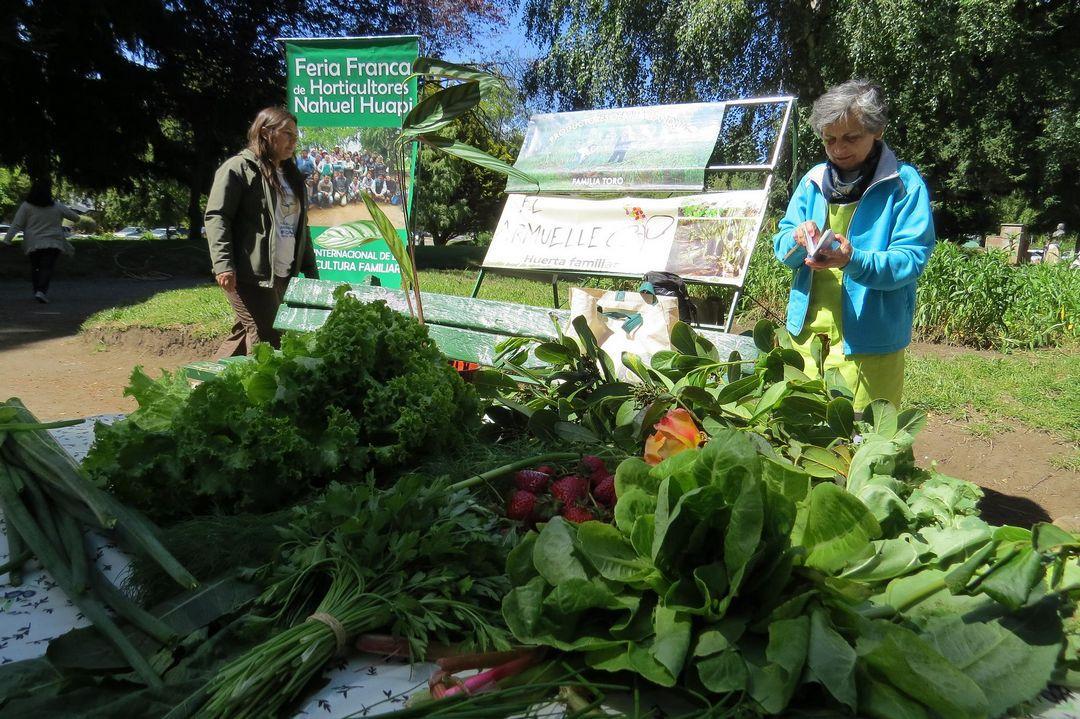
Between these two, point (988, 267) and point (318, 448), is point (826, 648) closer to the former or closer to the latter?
point (318, 448)

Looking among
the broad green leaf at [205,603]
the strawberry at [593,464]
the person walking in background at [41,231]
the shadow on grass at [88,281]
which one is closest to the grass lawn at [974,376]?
the shadow on grass at [88,281]

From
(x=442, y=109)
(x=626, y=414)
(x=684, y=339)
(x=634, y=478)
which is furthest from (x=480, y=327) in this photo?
(x=634, y=478)

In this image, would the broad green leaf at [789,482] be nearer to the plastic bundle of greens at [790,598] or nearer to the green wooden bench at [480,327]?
the plastic bundle of greens at [790,598]

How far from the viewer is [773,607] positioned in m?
0.99

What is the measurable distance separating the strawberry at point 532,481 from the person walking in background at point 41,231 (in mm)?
11061

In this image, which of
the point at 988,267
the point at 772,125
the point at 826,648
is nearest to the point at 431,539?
the point at 826,648

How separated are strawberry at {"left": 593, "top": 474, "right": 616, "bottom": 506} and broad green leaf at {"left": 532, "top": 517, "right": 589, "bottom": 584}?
31cm

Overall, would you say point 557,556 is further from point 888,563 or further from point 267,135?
point 267,135

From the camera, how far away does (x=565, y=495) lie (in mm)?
1410

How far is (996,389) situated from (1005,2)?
10667 millimetres

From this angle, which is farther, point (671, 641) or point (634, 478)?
point (634, 478)

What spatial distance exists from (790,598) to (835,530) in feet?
0.42

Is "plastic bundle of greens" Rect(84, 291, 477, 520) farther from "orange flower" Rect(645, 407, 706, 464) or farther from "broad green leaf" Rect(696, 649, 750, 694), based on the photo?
"broad green leaf" Rect(696, 649, 750, 694)

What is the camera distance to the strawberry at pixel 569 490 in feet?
4.61
